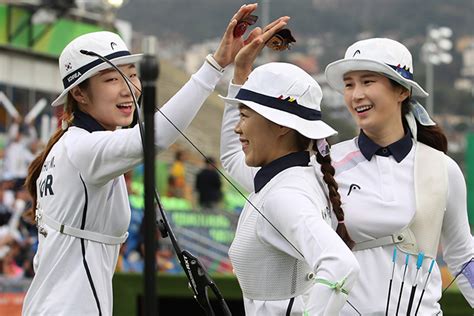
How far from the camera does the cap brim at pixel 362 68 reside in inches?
164

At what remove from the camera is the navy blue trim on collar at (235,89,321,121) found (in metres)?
3.63

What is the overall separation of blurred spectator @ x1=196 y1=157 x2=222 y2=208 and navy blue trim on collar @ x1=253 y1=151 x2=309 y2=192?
11127 millimetres

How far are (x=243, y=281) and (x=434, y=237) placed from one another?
2.80 feet

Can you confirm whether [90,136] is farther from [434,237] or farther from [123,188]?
[434,237]

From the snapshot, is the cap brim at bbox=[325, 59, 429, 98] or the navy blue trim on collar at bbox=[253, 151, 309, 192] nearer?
the navy blue trim on collar at bbox=[253, 151, 309, 192]

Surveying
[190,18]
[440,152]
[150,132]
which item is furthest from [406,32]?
[150,132]

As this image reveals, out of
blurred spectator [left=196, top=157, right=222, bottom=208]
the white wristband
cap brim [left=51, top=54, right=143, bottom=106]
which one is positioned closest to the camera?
the white wristband

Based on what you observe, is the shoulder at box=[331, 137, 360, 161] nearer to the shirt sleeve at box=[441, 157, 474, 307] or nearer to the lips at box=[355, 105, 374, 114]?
the lips at box=[355, 105, 374, 114]

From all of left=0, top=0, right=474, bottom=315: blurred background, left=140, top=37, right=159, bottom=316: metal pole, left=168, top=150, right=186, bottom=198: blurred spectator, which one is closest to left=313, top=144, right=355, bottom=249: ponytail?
left=140, top=37, right=159, bottom=316: metal pole

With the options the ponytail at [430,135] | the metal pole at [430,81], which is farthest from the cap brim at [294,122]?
the metal pole at [430,81]

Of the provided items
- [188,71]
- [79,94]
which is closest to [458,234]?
[79,94]

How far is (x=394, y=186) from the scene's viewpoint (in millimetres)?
4176

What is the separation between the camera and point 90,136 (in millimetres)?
3889

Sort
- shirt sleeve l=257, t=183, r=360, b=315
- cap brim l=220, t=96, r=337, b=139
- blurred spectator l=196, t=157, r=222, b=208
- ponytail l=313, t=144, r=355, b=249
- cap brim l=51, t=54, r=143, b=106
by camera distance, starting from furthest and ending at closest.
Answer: blurred spectator l=196, t=157, r=222, b=208 < cap brim l=51, t=54, r=143, b=106 < ponytail l=313, t=144, r=355, b=249 < cap brim l=220, t=96, r=337, b=139 < shirt sleeve l=257, t=183, r=360, b=315
